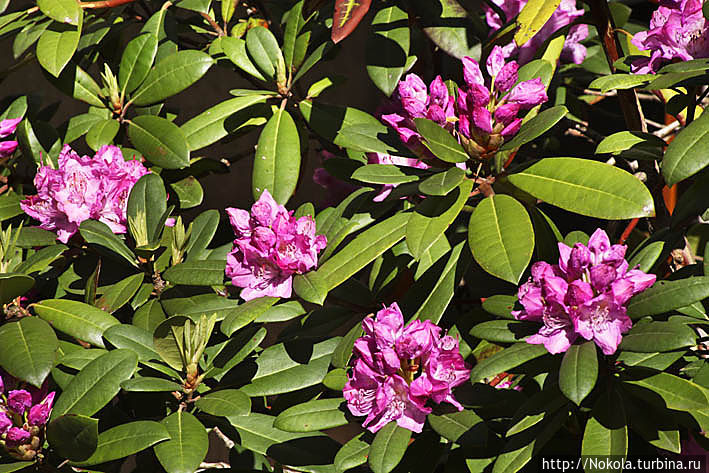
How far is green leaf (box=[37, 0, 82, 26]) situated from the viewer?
Answer: 133cm

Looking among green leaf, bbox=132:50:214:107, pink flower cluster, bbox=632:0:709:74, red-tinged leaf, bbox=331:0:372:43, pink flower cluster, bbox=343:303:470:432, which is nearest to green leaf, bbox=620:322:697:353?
pink flower cluster, bbox=343:303:470:432

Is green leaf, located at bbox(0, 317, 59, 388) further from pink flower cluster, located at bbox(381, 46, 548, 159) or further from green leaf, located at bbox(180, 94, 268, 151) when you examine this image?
pink flower cluster, located at bbox(381, 46, 548, 159)

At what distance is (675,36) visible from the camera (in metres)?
1.16

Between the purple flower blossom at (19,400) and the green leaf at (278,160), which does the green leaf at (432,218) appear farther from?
the purple flower blossom at (19,400)

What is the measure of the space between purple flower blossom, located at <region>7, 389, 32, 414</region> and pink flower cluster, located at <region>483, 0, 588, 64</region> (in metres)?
1.10

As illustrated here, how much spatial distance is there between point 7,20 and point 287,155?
0.71 metres

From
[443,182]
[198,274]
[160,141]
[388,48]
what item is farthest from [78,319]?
[388,48]

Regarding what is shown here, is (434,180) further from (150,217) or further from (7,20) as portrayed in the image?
(7,20)

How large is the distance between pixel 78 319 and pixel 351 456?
0.51m

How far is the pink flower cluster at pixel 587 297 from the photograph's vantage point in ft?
Answer: 3.14

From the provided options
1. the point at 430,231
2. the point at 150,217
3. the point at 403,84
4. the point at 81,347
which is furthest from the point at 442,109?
the point at 81,347

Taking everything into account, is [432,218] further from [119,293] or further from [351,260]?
[119,293]

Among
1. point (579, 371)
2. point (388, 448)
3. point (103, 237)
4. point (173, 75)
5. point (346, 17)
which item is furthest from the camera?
point (173, 75)

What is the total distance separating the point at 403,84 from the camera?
3.74 feet
